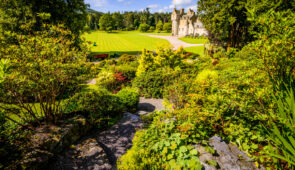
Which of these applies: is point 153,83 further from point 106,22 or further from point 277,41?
point 106,22

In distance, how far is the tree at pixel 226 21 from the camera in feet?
49.5

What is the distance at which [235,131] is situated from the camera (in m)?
3.31

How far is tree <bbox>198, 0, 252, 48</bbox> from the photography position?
15.1 meters

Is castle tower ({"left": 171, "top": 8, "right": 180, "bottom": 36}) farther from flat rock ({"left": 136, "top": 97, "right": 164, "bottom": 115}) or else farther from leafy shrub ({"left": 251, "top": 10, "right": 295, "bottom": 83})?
leafy shrub ({"left": 251, "top": 10, "right": 295, "bottom": 83})

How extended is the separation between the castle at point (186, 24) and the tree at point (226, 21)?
39495mm

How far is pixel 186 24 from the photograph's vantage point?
60594 millimetres

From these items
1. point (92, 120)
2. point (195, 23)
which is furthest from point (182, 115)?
point (195, 23)

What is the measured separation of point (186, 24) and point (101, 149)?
2576 inches

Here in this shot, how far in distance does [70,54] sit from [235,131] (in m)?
5.42

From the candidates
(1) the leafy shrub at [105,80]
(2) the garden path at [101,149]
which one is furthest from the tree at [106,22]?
(2) the garden path at [101,149]

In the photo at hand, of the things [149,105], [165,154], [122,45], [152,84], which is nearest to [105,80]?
[152,84]

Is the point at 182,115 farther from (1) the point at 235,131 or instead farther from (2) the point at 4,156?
(2) the point at 4,156

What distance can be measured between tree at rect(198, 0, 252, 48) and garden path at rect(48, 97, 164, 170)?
15307 millimetres

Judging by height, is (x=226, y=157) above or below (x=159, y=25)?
below
